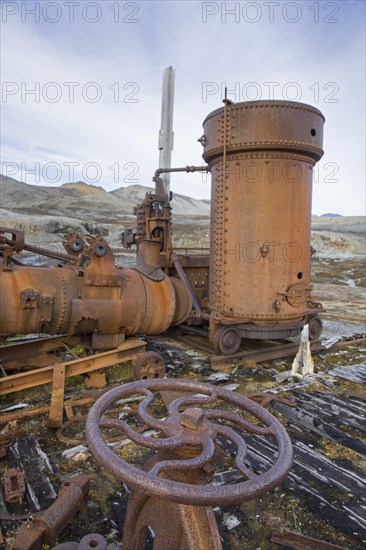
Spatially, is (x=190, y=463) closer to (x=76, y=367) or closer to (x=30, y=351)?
(x=76, y=367)

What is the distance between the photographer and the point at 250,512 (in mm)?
3059

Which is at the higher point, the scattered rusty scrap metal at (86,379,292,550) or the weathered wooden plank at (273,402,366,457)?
the scattered rusty scrap metal at (86,379,292,550)

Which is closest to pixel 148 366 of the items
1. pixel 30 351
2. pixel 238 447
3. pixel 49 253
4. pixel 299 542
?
pixel 30 351

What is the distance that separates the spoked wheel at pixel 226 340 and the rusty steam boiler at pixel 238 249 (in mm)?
17

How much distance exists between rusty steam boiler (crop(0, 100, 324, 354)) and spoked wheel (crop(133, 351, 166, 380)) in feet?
1.64

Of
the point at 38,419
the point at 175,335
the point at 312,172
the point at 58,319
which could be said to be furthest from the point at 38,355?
the point at 312,172

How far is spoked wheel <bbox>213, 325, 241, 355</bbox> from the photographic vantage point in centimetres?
638

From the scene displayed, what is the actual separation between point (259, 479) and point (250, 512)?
5.74 feet

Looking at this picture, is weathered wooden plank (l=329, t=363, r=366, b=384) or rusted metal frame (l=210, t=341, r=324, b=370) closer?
weathered wooden plank (l=329, t=363, r=366, b=384)

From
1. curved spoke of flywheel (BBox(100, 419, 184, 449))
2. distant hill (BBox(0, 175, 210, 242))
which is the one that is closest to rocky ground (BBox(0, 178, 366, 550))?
curved spoke of flywheel (BBox(100, 419, 184, 449))

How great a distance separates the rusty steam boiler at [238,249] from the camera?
5.62m

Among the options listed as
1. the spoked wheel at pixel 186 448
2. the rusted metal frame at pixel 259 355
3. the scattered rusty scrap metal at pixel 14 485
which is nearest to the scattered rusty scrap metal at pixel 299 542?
the spoked wheel at pixel 186 448

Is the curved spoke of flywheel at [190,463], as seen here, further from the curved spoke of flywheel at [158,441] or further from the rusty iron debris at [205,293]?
the rusty iron debris at [205,293]

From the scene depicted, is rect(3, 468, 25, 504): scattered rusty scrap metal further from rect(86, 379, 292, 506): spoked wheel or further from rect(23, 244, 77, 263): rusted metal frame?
rect(23, 244, 77, 263): rusted metal frame
